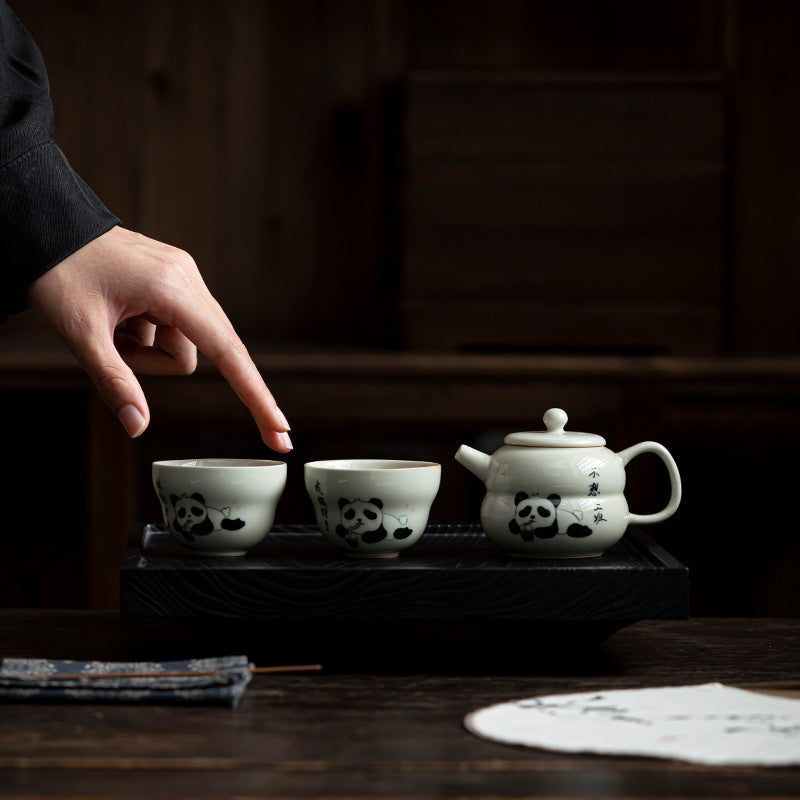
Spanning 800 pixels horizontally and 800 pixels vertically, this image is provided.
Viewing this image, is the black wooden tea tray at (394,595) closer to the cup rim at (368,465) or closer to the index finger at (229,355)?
the cup rim at (368,465)

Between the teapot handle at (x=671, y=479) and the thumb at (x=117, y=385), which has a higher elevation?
the thumb at (x=117, y=385)

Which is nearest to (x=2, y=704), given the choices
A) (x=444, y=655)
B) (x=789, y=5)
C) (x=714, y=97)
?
(x=444, y=655)

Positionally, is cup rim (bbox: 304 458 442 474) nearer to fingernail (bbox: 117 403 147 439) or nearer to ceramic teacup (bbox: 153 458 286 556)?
ceramic teacup (bbox: 153 458 286 556)

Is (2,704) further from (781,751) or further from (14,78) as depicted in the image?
(14,78)

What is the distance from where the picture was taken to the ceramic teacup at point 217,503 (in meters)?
0.90

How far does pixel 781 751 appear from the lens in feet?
2.16

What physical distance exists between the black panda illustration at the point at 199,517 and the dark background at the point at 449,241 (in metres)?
1.17

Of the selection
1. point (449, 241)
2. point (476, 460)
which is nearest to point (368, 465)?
point (476, 460)

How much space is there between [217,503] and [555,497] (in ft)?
0.87

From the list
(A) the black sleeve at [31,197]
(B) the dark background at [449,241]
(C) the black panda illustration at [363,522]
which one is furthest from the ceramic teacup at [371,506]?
(B) the dark background at [449,241]

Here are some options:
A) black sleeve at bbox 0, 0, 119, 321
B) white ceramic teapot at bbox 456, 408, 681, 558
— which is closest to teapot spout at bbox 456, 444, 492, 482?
white ceramic teapot at bbox 456, 408, 681, 558

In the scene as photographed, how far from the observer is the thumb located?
98cm

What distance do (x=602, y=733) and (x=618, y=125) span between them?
1.78 m

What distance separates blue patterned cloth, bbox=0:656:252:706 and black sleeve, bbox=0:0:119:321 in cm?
38
